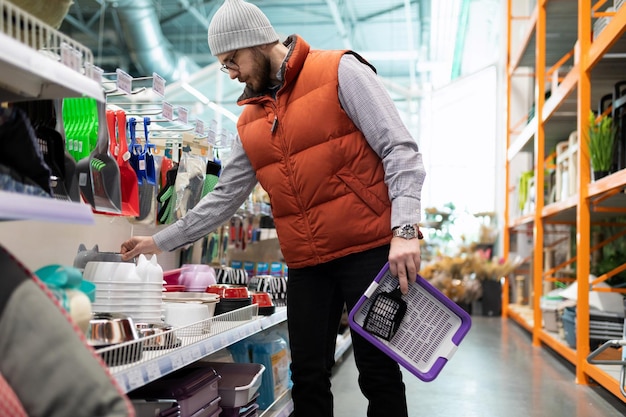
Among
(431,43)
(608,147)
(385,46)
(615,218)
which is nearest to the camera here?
(608,147)

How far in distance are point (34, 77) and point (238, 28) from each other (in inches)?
32.2

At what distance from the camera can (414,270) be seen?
1.92m

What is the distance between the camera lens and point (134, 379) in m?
1.45

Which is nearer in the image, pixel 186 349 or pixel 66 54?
pixel 66 54

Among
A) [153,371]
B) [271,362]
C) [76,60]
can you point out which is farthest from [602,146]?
[76,60]

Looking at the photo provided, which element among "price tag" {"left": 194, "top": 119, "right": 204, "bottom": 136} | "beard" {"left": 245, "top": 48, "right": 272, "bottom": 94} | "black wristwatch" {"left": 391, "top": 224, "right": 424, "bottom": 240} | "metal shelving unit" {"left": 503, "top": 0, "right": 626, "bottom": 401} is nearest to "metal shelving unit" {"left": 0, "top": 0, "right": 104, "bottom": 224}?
"beard" {"left": 245, "top": 48, "right": 272, "bottom": 94}

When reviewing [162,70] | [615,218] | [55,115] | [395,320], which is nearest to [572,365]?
[615,218]

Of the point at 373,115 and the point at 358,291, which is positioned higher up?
the point at 373,115

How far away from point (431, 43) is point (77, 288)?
12865 mm

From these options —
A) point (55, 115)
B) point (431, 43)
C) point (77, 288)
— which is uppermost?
point (431, 43)

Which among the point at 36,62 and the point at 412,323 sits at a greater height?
the point at 36,62

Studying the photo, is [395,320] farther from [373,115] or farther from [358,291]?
[373,115]

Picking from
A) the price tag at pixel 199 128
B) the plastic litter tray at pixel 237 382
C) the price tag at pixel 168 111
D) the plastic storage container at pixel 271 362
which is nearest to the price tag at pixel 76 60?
the price tag at pixel 168 111

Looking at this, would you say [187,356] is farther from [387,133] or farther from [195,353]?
[387,133]
